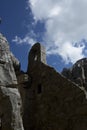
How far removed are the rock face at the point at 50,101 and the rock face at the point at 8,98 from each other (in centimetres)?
1088

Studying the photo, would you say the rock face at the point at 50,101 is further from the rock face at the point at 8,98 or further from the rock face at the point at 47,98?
the rock face at the point at 8,98

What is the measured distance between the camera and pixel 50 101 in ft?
86.9

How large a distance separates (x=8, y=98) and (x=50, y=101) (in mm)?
14060

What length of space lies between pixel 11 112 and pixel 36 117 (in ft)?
48.3

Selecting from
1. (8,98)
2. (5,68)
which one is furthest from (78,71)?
(8,98)

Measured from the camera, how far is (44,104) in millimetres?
26875

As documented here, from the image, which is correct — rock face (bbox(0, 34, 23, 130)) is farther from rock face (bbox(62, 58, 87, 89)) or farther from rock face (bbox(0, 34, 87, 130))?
rock face (bbox(62, 58, 87, 89))

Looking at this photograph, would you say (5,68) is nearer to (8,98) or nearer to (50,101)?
(8,98)

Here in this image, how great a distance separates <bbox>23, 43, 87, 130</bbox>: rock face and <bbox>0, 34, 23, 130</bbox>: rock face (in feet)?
35.7

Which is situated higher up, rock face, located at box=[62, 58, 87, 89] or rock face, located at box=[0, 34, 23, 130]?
rock face, located at box=[62, 58, 87, 89]

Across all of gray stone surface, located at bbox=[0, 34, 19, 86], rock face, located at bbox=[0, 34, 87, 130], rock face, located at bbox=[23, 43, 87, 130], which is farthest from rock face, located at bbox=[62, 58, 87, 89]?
gray stone surface, located at bbox=[0, 34, 19, 86]

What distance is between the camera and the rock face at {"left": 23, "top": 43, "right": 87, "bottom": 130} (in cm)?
2370

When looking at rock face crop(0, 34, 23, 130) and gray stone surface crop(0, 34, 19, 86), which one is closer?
rock face crop(0, 34, 23, 130)

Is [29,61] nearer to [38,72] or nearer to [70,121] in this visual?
[38,72]
